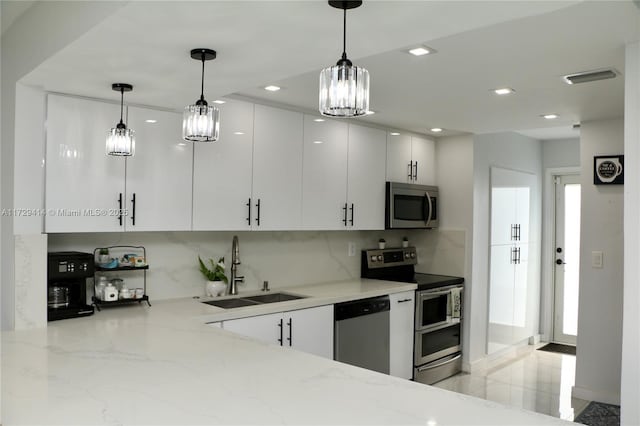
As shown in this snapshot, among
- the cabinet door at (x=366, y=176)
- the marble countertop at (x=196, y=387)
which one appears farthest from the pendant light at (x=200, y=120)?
the cabinet door at (x=366, y=176)

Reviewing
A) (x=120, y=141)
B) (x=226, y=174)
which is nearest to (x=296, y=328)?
(x=226, y=174)

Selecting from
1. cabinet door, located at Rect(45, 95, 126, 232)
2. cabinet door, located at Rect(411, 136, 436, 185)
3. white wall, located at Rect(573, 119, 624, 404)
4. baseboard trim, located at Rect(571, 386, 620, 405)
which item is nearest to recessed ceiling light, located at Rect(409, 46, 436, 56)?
cabinet door, located at Rect(45, 95, 126, 232)

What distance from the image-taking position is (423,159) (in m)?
4.99

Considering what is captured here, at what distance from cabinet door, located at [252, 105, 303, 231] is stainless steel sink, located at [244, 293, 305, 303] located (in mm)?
528

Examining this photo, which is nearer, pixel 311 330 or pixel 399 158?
pixel 311 330

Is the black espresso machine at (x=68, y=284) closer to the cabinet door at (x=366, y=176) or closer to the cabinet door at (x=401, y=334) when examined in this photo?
the cabinet door at (x=366, y=176)

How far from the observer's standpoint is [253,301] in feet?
11.8

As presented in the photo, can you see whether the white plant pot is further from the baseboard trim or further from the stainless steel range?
the baseboard trim

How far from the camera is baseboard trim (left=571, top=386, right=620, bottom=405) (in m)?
3.95

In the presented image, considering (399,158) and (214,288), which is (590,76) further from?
(214,288)

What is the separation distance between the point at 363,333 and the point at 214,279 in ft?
3.94

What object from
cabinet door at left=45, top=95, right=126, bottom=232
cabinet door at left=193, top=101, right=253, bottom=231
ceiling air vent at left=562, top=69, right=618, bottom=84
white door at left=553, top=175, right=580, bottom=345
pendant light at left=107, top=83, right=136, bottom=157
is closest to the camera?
pendant light at left=107, top=83, right=136, bottom=157

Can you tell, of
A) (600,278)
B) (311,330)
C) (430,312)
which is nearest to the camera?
(311,330)

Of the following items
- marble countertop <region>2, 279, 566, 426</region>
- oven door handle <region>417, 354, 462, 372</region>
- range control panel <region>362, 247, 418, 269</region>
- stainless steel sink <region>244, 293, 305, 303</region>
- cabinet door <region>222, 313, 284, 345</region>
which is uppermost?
range control panel <region>362, 247, 418, 269</region>
